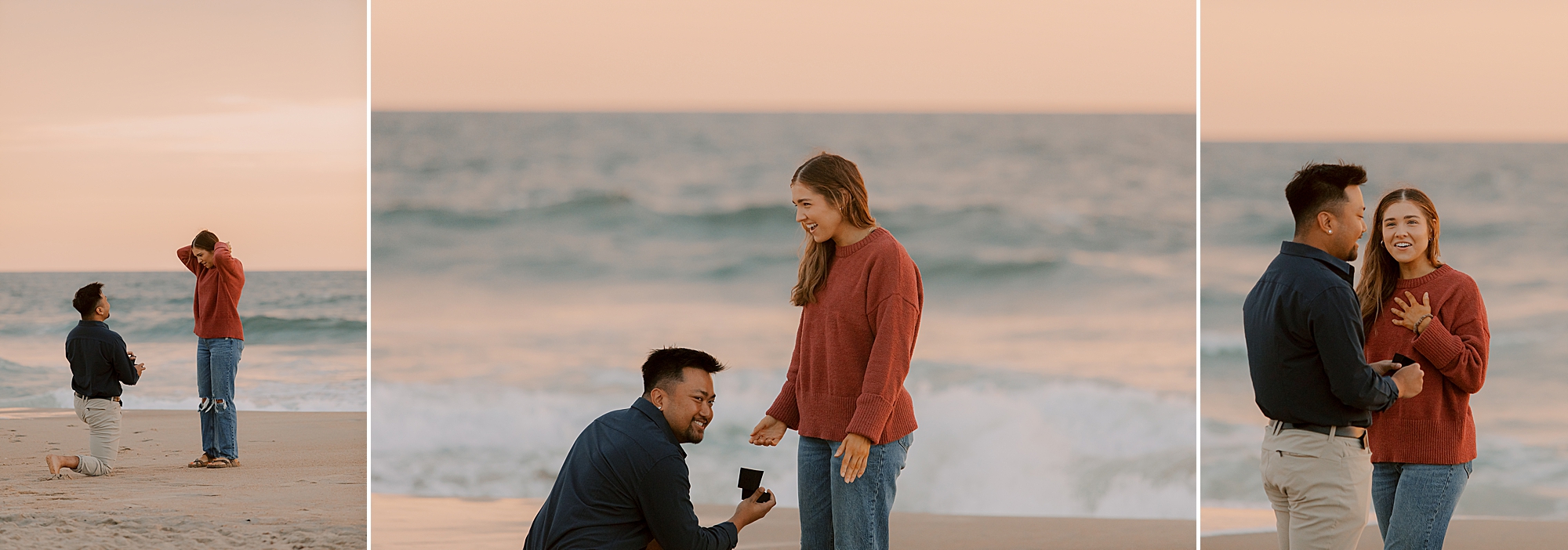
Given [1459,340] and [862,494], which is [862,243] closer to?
[862,494]

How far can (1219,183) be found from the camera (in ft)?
22.1

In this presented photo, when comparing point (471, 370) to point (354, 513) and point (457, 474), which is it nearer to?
point (457, 474)

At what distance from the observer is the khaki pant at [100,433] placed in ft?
14.5

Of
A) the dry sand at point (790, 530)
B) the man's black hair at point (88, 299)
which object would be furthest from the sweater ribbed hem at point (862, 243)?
the man's black hair at point (88, 299)

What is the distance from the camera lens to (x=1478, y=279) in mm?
6508

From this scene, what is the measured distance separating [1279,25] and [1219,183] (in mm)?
1930

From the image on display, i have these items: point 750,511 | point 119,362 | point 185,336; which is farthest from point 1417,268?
point 185,336

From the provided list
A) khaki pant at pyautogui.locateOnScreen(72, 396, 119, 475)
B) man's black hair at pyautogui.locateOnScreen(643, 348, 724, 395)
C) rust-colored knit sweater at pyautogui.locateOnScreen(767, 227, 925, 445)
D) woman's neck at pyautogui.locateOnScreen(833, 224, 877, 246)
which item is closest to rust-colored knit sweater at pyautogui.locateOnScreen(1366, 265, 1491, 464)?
rust-colored knit sweater at pyautogui.locateOnScreen(767, 227, 925, 445)

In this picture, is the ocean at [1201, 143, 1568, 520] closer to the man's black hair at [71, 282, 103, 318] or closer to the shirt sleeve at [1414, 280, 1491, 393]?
the shirt sleeve at [1414, 280, 1491, 393]

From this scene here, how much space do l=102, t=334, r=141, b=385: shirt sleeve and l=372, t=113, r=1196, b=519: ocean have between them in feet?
4.05

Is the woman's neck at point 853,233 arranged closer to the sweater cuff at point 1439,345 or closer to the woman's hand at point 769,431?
the woman's hand at point 769,431

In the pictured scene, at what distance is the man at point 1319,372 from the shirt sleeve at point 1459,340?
5.3 inches

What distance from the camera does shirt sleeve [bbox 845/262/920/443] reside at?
193cm

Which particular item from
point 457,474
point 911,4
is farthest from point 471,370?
point 911,4
